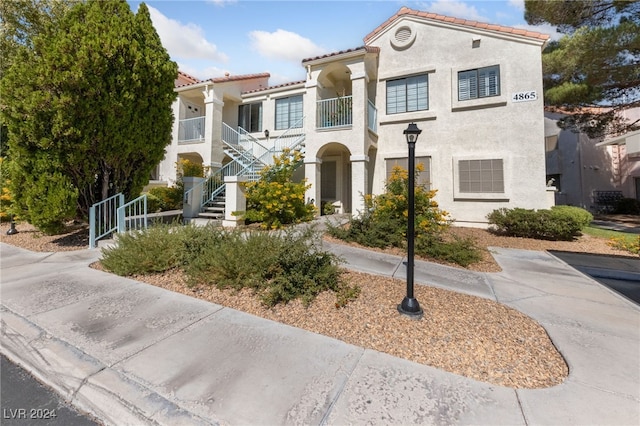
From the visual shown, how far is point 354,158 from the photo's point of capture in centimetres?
972

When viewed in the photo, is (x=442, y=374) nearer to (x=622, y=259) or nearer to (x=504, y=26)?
(x=622, y=259)

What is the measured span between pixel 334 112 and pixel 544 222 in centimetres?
803

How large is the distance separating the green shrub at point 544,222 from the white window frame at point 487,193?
94 cm

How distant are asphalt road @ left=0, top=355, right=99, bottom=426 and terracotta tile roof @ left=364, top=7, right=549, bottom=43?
1384cm

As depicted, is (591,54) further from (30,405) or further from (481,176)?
(30,405)

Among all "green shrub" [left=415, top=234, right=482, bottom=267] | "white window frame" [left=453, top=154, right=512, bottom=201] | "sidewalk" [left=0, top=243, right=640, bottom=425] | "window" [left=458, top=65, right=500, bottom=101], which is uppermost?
"window" [left=458, top=65, right=500, bottom=101]

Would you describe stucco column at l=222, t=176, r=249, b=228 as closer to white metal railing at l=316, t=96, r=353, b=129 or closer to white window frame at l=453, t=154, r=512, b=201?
white metal railing at l=316, t=96, r=353, b=129

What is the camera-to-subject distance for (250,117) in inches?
565

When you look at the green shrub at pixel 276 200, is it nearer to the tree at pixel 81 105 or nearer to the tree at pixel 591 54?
the tree at pixel 81 105

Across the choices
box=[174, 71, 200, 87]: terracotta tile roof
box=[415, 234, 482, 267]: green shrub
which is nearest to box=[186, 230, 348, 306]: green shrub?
box=[415, 234, 482, 267]: green shrub

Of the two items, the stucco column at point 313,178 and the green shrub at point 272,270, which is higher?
the stucco column at point 313,178

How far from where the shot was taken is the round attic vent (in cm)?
1086

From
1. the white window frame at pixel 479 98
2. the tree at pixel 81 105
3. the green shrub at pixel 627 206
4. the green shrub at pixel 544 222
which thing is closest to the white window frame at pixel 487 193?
the green shrub at pixel 544 222

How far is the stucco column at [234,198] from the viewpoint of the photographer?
8211 mm
